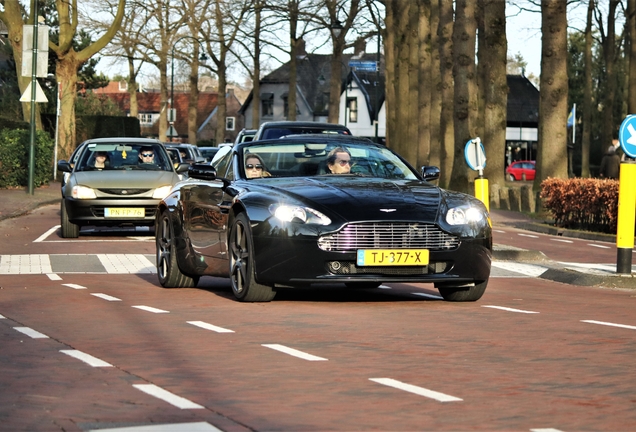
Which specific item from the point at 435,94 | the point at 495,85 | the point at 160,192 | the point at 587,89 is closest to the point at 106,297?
the point at 160,192

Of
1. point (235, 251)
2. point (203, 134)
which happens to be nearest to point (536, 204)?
point (235, 251)

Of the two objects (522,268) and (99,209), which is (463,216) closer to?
(522,268)

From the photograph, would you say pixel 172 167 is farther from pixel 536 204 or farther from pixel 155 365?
pixel 155 365

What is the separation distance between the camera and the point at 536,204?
3144 centimetres

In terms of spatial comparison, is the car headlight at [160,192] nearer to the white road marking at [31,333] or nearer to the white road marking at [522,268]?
the white road marking at [522,268]

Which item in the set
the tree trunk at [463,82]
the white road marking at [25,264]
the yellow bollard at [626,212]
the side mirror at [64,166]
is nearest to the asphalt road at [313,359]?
the yellow bollard at [626,212]

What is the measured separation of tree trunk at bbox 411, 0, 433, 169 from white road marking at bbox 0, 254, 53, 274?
30.7m

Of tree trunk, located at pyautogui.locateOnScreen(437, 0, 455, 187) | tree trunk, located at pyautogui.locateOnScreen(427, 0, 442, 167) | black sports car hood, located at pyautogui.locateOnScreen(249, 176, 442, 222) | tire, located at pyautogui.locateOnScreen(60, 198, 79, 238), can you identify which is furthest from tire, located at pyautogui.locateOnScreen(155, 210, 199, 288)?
tree trunk, located at pyautogui.locateOnScreen(427, 0, 442, 167)

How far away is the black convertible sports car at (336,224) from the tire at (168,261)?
92cm

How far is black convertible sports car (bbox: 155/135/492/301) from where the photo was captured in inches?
403

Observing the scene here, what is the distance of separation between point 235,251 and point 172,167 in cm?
1102

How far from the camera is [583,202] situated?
2631cm

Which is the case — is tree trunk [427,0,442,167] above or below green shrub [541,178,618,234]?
above

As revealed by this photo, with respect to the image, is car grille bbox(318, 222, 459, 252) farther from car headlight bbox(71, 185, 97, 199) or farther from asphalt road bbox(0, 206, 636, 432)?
car headlight bbox(71, 185, 97, 199)
